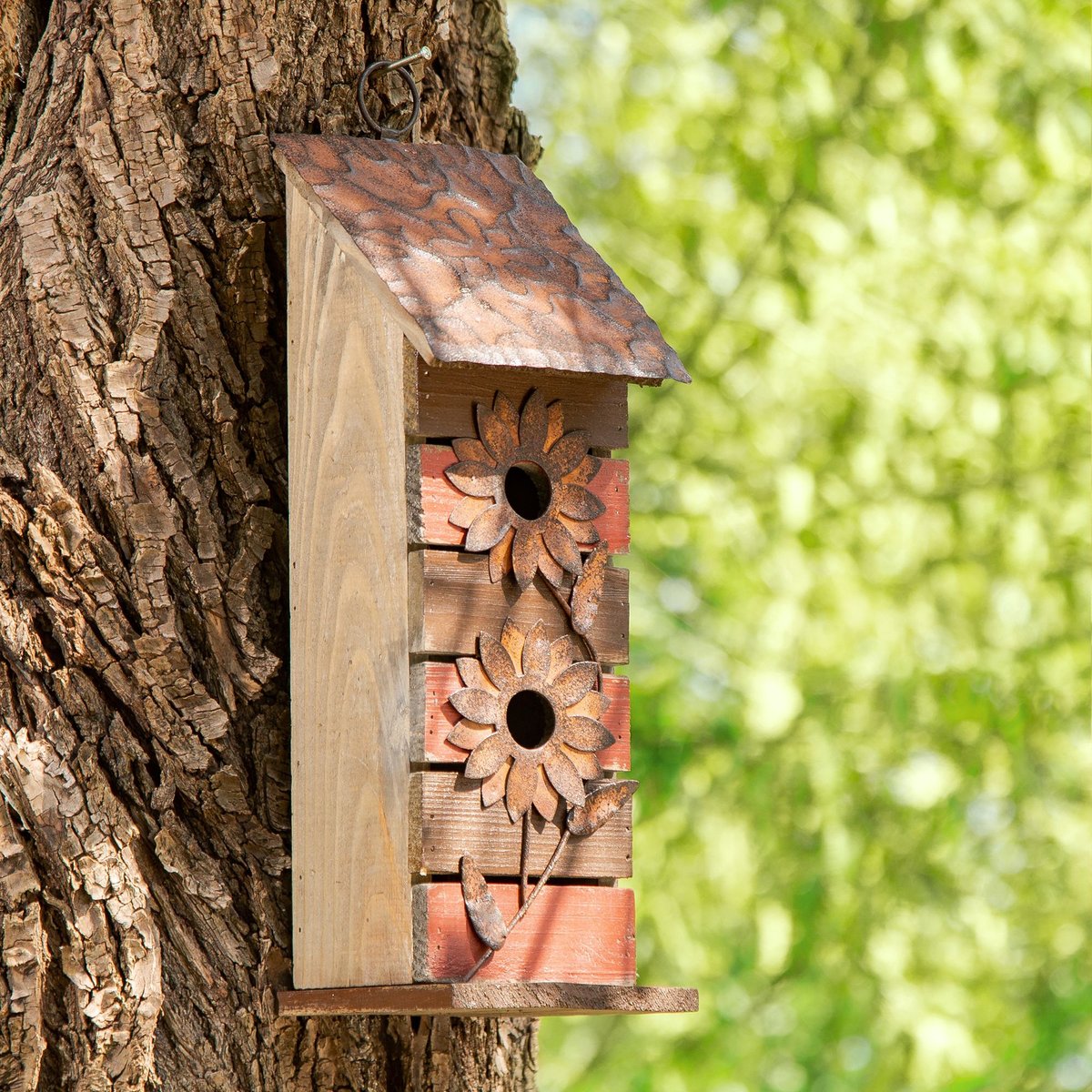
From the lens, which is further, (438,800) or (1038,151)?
(1038,151)

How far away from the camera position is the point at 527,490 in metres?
2.18

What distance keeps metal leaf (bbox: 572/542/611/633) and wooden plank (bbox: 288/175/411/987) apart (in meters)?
0.24

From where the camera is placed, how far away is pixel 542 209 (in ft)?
7.70

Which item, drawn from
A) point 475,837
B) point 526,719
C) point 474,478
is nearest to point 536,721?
point 526,719

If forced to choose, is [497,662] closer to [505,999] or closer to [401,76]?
[505,999]

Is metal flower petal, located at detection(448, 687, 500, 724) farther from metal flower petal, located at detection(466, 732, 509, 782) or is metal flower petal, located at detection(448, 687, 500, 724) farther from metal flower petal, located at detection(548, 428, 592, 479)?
metal flower petal, located at detection(548, 428, 592, 479)

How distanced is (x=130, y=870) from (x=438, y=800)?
0.49 metres

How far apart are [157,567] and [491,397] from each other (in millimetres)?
541

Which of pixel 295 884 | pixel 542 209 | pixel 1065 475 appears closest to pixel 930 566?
pixel 1065 475

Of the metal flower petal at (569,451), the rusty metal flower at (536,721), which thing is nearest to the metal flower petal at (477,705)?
the rusty metal flower at (536,721)

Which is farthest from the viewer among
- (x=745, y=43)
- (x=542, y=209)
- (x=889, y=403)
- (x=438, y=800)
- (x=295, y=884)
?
(x=745, y=43)

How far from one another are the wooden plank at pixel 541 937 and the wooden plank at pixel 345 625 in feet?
0.11

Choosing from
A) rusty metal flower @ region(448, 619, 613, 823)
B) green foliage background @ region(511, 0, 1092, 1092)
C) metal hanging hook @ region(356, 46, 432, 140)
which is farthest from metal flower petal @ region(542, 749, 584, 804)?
green foliage background @ region(511, 0, 1092, 1092)

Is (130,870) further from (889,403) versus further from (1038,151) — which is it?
(1038,151)
